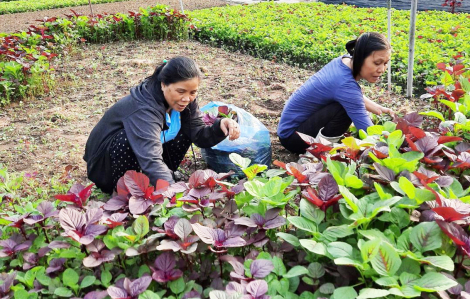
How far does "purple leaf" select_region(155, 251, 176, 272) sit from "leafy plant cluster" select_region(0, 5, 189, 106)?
390 centimetres

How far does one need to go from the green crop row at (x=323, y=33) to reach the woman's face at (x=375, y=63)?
1.66 metres

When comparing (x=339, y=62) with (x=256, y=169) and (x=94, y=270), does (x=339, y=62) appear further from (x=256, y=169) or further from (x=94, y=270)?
(x=94, y=270)

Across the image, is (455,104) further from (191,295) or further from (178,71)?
(191,295)

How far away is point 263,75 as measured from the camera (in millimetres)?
5328

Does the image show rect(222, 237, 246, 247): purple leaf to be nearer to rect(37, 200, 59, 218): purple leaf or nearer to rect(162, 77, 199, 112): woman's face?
rect(37, 200, 59, 218): purple leaf

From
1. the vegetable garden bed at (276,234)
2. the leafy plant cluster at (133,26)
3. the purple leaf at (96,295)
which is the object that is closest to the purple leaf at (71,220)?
the vegetable garden bed at (276,234)

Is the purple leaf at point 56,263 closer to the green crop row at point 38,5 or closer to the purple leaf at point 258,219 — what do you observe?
the purple leaf at point 258,219

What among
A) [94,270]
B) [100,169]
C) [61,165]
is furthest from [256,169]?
[61,165]

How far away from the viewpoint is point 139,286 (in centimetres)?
125

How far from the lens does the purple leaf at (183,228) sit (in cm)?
137

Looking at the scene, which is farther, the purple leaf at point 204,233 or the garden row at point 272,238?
the purple leaf at point 204,233

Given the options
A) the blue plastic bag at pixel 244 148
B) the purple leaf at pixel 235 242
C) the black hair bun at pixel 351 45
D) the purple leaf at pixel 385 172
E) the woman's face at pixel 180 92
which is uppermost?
the black hair bun at pixel 351 45

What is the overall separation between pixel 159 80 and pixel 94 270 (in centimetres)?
124

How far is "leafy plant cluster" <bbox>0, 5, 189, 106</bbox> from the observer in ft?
15.7
